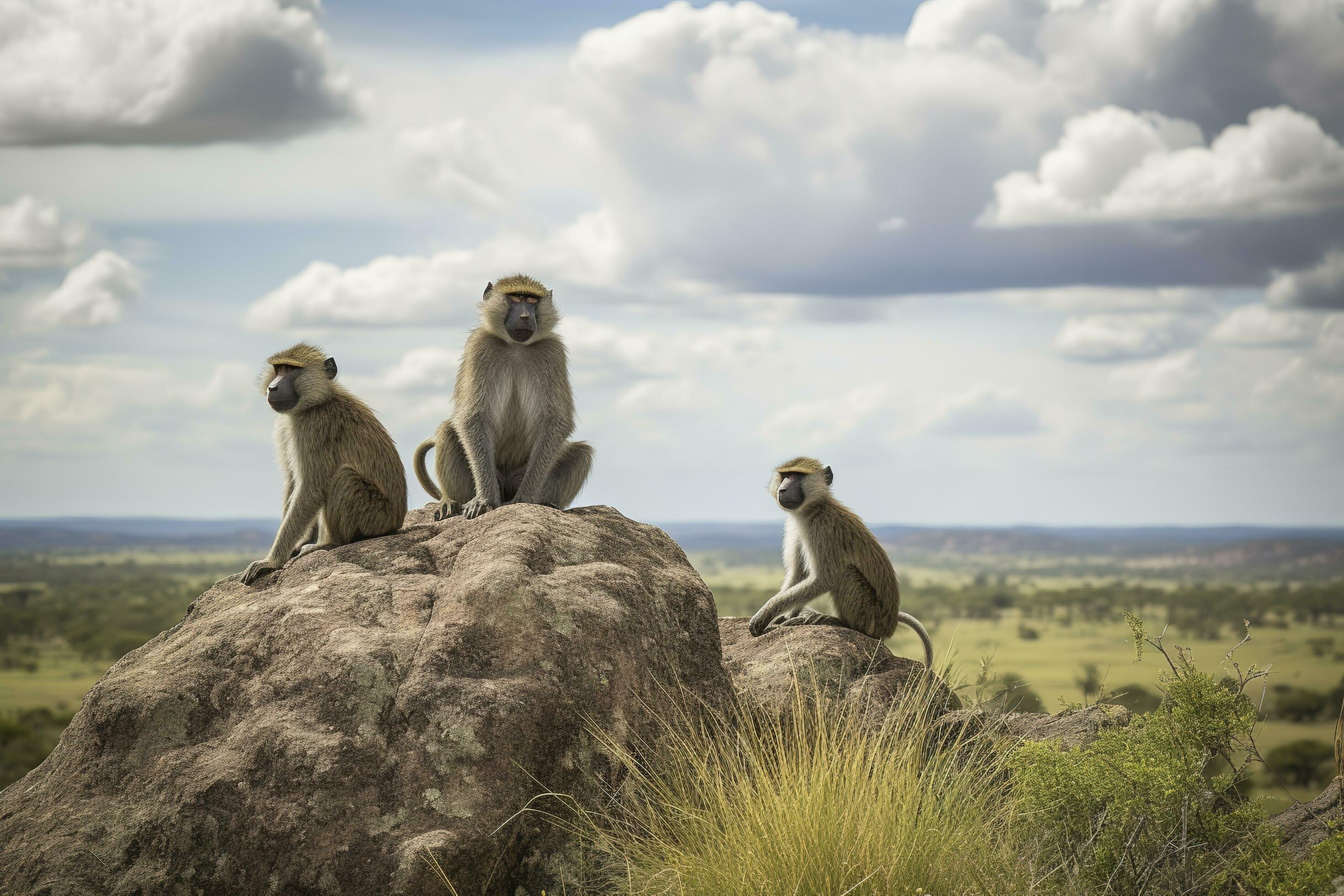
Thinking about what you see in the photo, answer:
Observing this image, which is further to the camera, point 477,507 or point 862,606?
point 862,606

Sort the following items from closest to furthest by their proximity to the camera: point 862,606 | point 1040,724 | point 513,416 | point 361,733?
point 361,733 → point 513,416 → point 862,606 → point 1040,724

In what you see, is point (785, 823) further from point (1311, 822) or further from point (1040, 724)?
point (1040, 724)

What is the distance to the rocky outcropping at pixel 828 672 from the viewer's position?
900 centimetres

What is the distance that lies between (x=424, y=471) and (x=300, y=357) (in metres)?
2.06

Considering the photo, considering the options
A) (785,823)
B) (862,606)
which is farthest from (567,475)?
(785,823)

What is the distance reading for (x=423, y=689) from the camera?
21.5 feet

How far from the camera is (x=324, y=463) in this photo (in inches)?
327

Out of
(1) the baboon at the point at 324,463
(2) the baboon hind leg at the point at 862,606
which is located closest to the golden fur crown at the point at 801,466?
(2) the baboon hind leg at the point at 862,606

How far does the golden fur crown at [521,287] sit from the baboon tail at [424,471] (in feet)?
5.47

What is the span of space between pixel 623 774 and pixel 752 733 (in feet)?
4.28

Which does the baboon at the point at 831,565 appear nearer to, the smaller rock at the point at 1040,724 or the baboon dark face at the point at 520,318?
the smaller rock at the point at 1040,724

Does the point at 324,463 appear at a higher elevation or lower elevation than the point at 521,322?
lower

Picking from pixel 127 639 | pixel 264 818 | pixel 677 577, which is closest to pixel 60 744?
pixel 264 818

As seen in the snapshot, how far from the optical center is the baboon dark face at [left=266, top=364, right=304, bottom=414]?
8.32 metres
